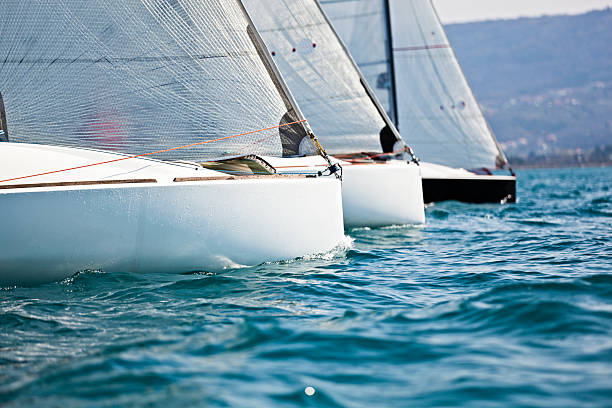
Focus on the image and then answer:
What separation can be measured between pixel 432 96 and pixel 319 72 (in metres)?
5.76

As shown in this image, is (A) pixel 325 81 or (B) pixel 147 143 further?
(A) pixel 325 81

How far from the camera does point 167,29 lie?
18.9ft

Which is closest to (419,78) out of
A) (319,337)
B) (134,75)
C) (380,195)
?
(380,195)

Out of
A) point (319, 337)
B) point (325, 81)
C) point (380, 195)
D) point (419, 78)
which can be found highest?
point (419, 78)

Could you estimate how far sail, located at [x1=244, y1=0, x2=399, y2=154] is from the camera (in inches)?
402

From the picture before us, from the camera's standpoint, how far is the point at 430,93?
50.8 ft

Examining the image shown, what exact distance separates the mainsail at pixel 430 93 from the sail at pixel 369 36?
0.03m

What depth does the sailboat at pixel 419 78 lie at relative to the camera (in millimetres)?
15047

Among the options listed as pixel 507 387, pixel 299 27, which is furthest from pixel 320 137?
pixel 507 387

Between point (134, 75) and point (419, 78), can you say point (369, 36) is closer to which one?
point (419, 78)

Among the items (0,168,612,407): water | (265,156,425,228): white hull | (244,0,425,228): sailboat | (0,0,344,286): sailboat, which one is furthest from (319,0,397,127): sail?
(0,168,612,407): water

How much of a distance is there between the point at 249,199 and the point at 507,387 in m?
2.68

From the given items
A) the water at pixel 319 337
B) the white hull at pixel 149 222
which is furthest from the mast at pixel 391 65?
the white hull at pixel 149 222

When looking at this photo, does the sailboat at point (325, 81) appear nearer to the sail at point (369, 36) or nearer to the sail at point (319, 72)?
the sail at point (319, 72)
